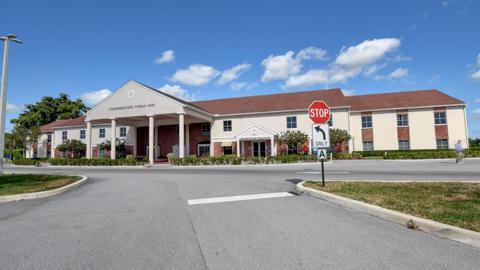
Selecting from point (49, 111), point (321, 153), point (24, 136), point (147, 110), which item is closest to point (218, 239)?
point (321, 153)

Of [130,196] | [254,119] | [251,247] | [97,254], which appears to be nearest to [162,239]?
[97,254]

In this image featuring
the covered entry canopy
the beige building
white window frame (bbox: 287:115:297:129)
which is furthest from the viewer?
white window frame (bbox: 287:115:297:129)

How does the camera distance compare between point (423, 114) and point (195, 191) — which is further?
point (423, 114)

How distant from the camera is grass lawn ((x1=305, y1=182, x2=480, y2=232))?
516 cm

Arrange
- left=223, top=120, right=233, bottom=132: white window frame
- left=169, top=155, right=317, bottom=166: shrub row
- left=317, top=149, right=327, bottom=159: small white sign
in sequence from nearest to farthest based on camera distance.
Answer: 1. left=317, top=149, right=327, bottom=159: small white sign
2. left=169, top=155, right=317, bottom=166: shrub row
3. left=223, top=120, right=233, bottom=132: white window frame

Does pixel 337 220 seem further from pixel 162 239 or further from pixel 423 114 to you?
pixel 423 114

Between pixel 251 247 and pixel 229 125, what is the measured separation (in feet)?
99.1

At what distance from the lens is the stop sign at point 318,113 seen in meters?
8.96

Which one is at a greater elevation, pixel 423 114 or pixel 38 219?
pixel 423 114

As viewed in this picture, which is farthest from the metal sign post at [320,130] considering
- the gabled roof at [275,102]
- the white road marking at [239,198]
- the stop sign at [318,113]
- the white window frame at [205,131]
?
the white window frame at [205,131]

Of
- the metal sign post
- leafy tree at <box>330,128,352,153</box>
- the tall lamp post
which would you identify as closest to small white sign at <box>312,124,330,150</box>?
the metal sign post

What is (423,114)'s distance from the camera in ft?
100.0

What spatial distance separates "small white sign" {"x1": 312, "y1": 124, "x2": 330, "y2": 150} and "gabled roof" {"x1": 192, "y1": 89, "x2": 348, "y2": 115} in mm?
23150

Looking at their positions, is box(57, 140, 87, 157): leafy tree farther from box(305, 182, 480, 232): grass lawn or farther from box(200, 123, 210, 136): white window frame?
box(305, 182, 480, 232): grass lawn
